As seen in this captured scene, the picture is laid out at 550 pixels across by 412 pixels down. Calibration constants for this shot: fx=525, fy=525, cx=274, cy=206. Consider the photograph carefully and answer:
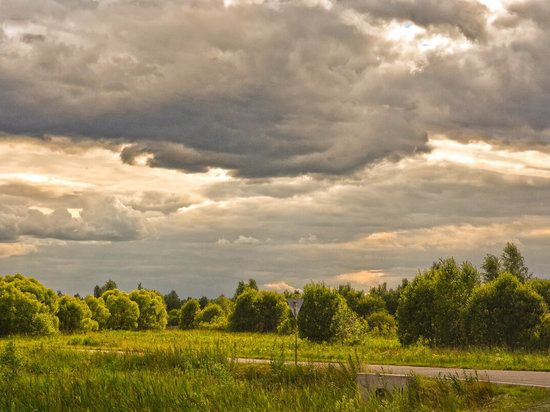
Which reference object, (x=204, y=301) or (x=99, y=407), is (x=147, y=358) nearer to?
(x=99, y=407)

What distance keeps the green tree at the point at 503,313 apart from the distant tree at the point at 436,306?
88cm

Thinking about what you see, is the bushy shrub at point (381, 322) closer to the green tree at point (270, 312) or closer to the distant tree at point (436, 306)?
the green tree at point (270, 312)

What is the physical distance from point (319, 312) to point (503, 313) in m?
10.5

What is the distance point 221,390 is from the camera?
15297mm

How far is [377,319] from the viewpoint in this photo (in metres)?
51.9

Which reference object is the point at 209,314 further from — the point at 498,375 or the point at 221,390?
the point at 498,375

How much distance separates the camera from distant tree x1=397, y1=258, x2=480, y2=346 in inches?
1102

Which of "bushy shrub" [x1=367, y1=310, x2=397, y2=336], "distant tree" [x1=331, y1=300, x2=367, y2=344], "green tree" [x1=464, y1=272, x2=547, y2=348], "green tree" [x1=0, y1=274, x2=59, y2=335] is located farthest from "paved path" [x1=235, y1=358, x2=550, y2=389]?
"green tree" [x1=0, y1=274, x2=59, y2=335]

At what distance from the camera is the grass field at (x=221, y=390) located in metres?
13.5

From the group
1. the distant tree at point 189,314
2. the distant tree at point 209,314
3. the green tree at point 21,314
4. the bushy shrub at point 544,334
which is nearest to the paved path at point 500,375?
the bushy shrub at point 544,334

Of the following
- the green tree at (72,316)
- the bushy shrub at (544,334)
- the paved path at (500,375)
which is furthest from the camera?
the green tree at (72,316)

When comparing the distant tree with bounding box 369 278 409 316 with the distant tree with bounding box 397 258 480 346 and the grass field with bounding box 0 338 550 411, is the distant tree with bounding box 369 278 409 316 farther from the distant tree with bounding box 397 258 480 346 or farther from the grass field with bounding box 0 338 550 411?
the grass field with bounding box 0 338 550 411

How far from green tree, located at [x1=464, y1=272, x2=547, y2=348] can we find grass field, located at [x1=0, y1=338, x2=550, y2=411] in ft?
41.3

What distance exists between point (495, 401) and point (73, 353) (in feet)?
63.5
